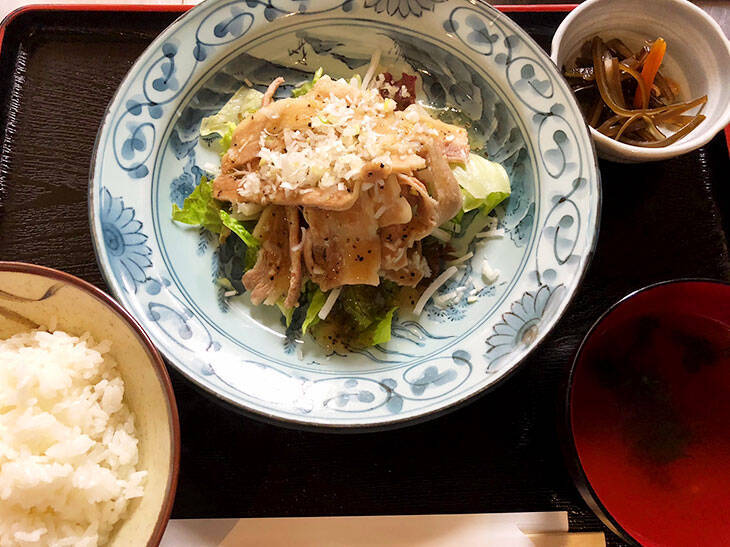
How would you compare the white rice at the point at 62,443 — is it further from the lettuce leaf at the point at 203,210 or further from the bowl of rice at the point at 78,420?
the lettuce leaf at the point at 203,210

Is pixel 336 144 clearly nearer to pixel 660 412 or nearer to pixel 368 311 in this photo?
pixel 368 311

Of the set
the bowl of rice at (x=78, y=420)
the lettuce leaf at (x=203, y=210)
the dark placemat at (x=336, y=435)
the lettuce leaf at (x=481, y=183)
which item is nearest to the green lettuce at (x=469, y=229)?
the lettuce leaf at (x=481, y=183)

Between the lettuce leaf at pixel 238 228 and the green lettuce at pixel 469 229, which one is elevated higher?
the lettuce leaf at pixel 238 228

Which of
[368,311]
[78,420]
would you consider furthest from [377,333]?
[78,420]

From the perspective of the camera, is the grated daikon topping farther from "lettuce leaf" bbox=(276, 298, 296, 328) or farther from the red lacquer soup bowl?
the red lacquer soup bowl

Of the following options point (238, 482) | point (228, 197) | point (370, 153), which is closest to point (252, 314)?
point (228, 197)

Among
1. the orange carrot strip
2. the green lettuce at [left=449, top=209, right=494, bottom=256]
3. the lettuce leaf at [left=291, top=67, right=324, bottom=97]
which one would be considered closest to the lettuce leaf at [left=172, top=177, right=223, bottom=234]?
the lettuce leaf at [left=291, top=67, right=324, bottom=97]
